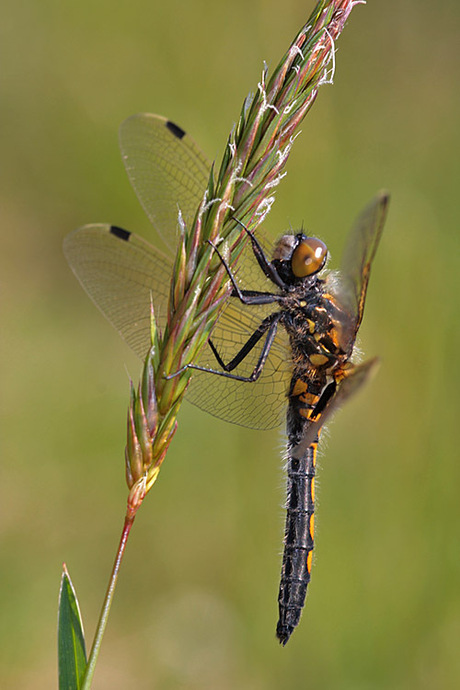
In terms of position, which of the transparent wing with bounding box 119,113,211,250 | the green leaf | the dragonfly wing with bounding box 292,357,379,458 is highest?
the transparent wing with bounding box 119,113,211,250

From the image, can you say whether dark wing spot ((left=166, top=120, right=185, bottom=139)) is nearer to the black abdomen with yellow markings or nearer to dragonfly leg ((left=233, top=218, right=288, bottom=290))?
dragonfly leg ((left=233, top=218, right=288, bottom=290))

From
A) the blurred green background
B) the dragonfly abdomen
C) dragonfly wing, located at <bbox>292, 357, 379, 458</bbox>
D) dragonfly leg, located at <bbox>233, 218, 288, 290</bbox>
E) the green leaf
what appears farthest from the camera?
the blurred green background

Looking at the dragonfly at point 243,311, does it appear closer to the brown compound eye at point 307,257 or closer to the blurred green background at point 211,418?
the brown compound eye at point 307,257

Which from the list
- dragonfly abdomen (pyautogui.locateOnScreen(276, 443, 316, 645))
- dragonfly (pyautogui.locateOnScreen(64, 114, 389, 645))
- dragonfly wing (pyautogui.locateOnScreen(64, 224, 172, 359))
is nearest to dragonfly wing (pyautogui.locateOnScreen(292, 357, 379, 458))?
dragonfly (pyautogui.locateOnScreen(64, 114, 389, 645))

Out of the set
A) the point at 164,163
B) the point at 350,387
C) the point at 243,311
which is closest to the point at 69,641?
the point at 350,387

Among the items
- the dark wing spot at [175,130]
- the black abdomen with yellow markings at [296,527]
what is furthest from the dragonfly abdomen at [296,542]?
the dark wing spot at [175,130]

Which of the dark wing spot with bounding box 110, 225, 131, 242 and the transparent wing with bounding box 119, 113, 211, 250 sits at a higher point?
the transparent wing with bounding box 119, 113, 211, 250
